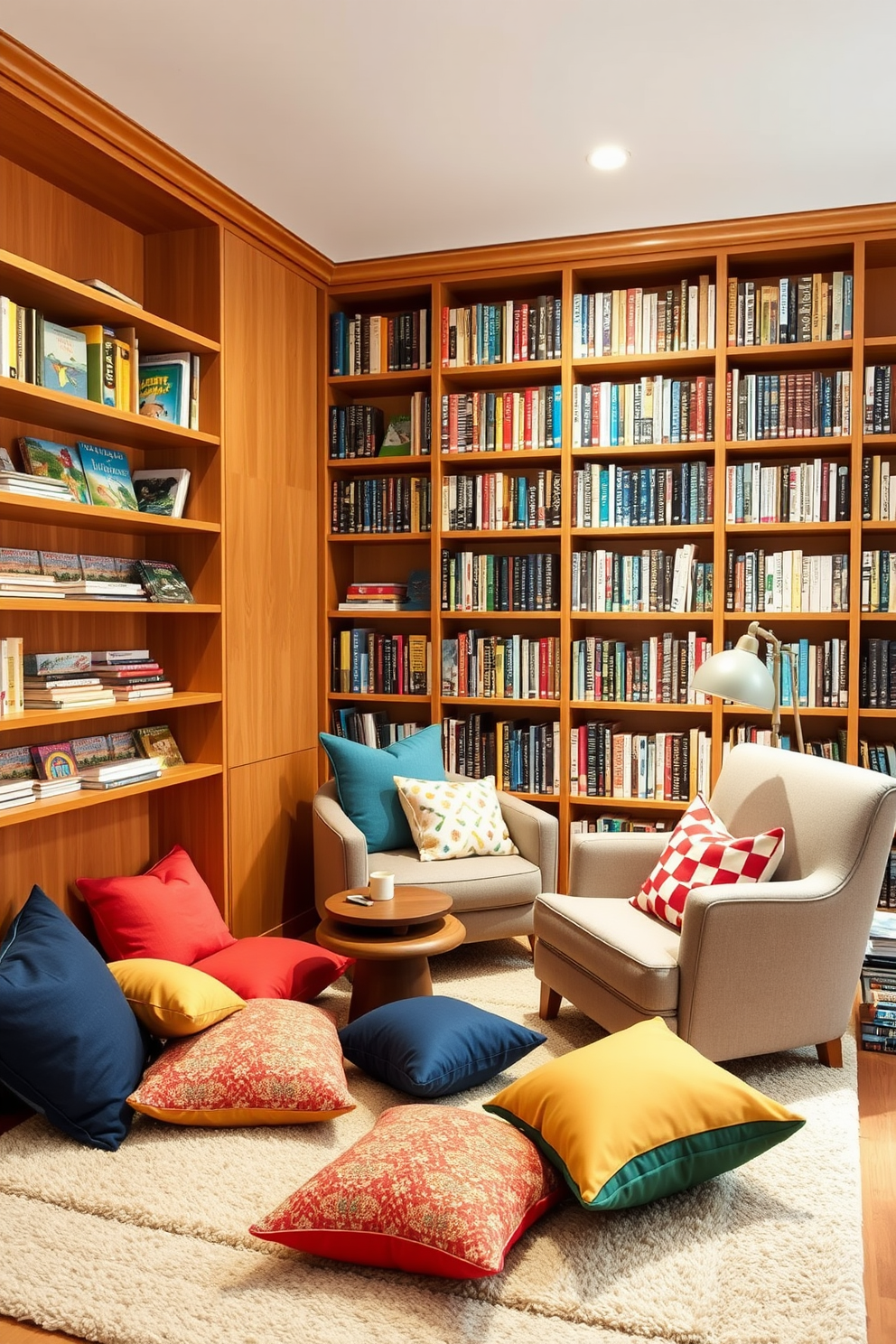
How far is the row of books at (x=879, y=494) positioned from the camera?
3.87m

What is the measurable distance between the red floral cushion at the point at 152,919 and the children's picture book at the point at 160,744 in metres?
0.43

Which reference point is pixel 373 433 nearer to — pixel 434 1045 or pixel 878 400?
pixel 878 400

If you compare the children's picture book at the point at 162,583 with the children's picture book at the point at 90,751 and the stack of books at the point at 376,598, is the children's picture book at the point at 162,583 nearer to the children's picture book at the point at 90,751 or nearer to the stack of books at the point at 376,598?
the children's picture book at the point at 90,751

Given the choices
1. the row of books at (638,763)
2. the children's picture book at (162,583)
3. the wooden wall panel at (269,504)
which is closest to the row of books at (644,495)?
the row of books at (638,763)

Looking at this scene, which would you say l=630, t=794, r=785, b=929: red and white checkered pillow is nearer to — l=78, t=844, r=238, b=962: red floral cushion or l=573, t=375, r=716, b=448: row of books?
l=78, t=844, r=238, b=962: red floral cushion

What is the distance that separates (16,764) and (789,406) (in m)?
2.94

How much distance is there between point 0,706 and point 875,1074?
8.52 feet

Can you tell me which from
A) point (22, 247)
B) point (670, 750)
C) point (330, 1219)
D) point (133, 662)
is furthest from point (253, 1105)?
point (22, 247)

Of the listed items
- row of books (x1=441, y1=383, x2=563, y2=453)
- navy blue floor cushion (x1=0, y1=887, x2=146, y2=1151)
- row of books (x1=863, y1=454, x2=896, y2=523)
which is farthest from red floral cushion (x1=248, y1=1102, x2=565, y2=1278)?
row of books (x1=441, y1=383, x2=563, y2=453)

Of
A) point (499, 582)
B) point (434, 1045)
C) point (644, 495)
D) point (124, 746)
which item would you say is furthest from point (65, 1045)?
point (644, 495)

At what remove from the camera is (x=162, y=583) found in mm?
3523

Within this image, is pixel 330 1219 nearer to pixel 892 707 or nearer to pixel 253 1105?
pixel 253 1105

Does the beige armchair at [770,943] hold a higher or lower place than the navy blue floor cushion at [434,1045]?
higher

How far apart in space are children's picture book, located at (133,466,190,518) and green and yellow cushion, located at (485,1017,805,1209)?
223cm
